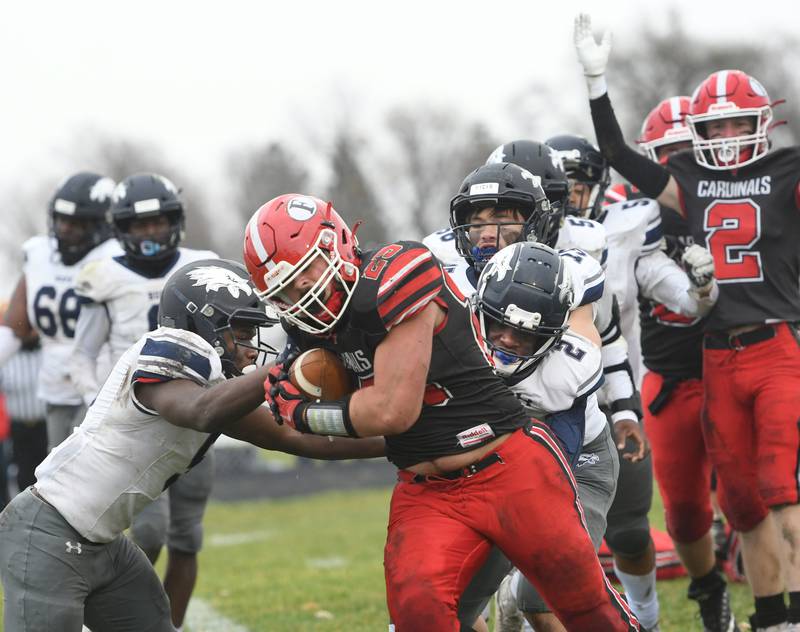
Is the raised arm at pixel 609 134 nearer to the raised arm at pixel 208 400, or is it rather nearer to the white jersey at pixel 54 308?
the raised arm at pixel 208 400

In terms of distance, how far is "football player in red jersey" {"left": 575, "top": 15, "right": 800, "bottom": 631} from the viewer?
4.93 metres

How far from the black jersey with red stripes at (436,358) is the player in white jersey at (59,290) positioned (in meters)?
3.20

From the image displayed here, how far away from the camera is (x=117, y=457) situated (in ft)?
12.3

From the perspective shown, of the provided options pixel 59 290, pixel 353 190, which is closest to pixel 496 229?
pixel 59 290

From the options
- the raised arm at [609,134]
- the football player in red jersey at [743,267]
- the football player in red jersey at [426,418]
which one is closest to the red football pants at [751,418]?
the football player in red jersey at [743,267]

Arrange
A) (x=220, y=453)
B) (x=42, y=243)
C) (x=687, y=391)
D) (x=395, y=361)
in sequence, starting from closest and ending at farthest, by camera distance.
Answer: (x=395, y=361), (x=687, y=391), (x=42, y=243), (x=220, y=453)

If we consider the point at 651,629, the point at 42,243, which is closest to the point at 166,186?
the point at 42,243

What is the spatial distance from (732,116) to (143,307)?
299cm

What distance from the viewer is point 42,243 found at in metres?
6.64

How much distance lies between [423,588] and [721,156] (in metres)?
2.82

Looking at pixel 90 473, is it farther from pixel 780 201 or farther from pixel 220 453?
pixel 220 453

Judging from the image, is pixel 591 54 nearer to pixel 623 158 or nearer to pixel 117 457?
pixel 623 158

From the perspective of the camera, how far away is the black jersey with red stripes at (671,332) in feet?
18.1

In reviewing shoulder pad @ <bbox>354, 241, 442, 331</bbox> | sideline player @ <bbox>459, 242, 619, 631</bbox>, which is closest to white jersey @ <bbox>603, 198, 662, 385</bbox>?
sideline player @ <bbox>459, 242, 619, 631</bbox>
